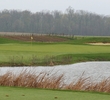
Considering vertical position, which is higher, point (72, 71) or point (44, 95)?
point (44, 95)

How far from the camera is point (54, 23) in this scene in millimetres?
182625

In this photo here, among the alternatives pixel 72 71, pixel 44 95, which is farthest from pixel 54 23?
pixel 44 95

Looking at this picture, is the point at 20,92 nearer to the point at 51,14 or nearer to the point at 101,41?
the point at 101,41

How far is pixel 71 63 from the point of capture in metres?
36.5

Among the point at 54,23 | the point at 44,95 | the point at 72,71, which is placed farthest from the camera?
the point at 54,23

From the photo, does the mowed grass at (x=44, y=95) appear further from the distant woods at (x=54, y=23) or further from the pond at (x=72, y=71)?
the distant woods at (x=54, y=23)

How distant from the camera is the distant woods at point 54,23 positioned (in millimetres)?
175250

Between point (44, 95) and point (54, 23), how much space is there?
17123 cm

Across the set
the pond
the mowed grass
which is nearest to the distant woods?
the pond

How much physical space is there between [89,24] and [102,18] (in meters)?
15.8

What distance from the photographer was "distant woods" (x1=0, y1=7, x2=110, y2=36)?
575ft

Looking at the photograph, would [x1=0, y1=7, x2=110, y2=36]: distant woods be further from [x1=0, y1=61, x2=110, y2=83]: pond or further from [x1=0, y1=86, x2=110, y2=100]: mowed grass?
[x1=0, y1=86, x2=110, y2=100]: mowed grass

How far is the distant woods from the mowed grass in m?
156

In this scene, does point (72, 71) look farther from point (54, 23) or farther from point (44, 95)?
point (54, 23)
